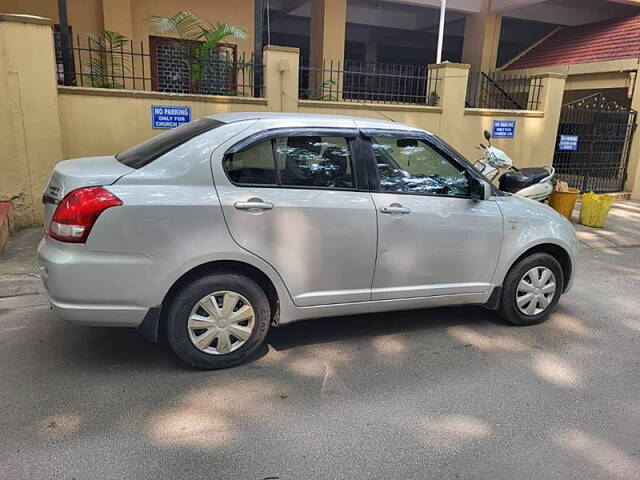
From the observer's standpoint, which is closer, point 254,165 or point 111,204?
point 111,204

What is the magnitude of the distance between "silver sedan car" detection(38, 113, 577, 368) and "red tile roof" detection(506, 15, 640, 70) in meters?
10.9

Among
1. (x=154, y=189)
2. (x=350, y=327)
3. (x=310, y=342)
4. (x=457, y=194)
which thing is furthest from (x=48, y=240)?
(x=457, y=194)

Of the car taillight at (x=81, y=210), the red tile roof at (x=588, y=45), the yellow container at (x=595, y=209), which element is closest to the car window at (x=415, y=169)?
the car taillight at (x=81, y=210)

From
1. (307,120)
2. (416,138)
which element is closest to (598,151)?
(416,138)

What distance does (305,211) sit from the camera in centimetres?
371

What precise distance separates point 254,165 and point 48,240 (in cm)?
145

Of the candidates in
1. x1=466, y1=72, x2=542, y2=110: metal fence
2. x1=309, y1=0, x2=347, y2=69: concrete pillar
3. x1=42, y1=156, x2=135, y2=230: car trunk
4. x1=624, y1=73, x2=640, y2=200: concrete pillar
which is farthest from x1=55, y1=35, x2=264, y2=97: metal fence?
x1=624, y1=73, x2=640, y2=200: concrete pillar

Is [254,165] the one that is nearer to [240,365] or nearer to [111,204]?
[111,204]

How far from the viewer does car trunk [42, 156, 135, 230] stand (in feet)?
10.9

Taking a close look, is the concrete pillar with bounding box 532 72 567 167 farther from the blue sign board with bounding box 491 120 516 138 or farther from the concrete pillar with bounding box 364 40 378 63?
the concrete pillar with bounding box 364 40 378 63

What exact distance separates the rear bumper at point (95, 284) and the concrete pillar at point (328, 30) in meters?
10.4

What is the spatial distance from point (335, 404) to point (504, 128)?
8.42 metres

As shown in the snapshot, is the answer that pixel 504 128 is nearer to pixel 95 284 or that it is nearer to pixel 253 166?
pixel 253 166

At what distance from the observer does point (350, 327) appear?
4605 millimetres
